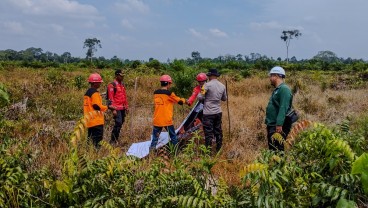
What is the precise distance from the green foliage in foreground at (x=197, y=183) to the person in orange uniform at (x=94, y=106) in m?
2.55

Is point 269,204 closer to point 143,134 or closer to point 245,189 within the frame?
point 245,189

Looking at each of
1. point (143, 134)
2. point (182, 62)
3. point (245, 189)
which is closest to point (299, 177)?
point (245, 189)

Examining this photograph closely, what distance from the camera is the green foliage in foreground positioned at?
2.63 m

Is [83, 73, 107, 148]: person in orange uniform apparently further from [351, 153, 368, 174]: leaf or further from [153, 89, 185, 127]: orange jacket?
[351, 153, 368, 174]: leaf

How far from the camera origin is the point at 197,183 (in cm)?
277

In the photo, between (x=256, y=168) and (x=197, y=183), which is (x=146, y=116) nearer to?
(x=197, y=183)

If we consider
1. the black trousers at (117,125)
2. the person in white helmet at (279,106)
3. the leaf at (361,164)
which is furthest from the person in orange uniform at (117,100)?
the leaf at (361,164)

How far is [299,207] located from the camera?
108 inches

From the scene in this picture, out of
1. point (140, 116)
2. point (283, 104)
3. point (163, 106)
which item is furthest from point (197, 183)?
point (140, 116)

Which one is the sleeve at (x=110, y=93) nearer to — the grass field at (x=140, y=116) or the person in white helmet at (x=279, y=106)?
the grass field at (x=140, y=116)

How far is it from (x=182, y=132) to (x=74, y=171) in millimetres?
4196

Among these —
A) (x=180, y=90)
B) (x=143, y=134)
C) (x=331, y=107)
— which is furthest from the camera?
(x=180, y=90)

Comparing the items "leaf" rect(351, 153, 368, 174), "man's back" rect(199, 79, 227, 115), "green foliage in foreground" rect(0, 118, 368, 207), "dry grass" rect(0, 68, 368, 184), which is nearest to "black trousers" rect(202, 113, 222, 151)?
"man's back" rect(199, 79, 227, 115)

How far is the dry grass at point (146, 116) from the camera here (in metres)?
5.11
